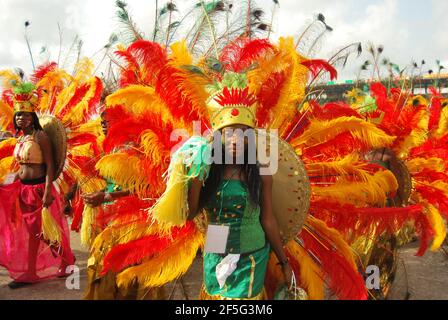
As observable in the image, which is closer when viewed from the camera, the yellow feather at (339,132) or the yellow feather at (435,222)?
the yellow feather at (339,132)

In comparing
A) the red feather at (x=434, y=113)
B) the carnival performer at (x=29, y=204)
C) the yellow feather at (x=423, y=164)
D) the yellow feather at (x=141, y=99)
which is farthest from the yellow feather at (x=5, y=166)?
the red feather at (x=434, y=113)

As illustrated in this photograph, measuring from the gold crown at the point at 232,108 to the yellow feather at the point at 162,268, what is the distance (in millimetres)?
768

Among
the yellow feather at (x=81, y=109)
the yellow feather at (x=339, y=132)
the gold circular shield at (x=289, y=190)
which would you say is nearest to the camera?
the gold circular shield at (x=289, y=190)

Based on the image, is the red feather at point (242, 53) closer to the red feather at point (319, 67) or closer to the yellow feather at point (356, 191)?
the red feather at point (319, 67)

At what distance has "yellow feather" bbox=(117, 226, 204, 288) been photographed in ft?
8.61

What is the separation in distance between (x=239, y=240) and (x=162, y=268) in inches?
24.3

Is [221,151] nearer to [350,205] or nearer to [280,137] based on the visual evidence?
[280,137]

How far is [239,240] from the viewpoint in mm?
2277

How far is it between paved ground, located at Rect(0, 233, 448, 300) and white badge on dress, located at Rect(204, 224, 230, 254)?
62.3 inches

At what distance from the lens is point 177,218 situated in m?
2.15

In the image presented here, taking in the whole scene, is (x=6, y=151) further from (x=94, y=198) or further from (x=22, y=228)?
(x=94, y=198)

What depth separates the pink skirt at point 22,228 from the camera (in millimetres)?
4816

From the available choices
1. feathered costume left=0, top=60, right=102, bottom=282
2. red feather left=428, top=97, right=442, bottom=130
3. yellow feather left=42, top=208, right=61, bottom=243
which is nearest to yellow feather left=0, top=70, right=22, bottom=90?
feathered costume left=0, top=60, right=102, bottom=282

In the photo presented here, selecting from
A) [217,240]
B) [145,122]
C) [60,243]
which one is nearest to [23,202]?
[60,243]
